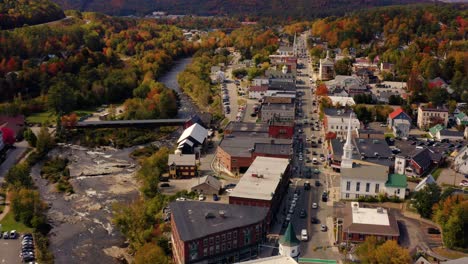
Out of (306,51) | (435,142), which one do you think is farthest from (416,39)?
(435,142)

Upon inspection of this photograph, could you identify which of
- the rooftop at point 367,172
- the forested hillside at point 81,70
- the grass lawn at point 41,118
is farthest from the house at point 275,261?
the grass lawn at point 41,118

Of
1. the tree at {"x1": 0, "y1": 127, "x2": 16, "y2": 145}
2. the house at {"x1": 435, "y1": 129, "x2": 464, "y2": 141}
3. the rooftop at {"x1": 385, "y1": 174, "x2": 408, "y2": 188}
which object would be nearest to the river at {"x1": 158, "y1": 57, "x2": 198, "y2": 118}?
the tree at {"x1": 0, "y1": 127, "x2": 16, "y2": 145}

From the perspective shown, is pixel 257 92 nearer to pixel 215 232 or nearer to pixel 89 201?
pixel 89 201

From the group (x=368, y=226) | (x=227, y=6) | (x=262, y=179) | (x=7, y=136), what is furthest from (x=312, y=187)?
(x=227, y=6)

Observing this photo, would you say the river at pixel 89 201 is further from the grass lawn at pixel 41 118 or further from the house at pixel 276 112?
the house at pixel 276 112

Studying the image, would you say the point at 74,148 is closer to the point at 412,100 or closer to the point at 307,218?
the point at 307,218

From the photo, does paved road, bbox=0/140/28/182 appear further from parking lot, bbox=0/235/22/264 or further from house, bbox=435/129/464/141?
house, bbox=435/129/464/141
